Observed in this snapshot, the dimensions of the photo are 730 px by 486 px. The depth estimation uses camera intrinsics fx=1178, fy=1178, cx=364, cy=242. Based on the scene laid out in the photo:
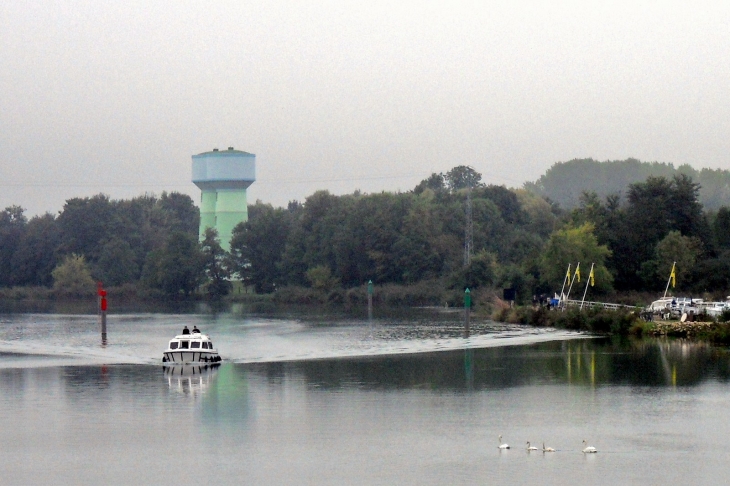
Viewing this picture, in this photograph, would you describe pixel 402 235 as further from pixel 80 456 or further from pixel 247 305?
pixel 80 456

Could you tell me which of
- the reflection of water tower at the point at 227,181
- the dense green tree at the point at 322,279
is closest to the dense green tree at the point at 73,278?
the reflection of water tower at the point at 227,181

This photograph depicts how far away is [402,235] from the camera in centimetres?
11938

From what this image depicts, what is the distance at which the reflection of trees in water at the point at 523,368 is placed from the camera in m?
38.4

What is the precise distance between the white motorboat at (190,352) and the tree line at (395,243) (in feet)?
127

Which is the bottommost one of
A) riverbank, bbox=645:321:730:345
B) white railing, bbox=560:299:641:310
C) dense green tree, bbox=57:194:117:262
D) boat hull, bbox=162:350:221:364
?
boat hull, bbox=162:350:221:364

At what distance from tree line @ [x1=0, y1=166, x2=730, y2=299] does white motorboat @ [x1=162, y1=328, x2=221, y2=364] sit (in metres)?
38.7

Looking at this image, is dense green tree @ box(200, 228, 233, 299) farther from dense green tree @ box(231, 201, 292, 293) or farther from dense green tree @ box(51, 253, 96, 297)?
dense green tree @ box(51, 253, 96, 297)

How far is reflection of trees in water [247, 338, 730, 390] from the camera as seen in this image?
38438 mm

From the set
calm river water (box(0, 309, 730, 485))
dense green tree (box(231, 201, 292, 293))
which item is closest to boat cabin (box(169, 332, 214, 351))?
calm river water (box(0, 309, 730, 485))

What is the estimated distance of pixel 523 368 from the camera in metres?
43.1

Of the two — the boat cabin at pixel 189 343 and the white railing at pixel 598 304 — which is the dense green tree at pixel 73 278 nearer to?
the white railing at pixel 598 304

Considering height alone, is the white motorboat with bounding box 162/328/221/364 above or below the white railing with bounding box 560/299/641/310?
below

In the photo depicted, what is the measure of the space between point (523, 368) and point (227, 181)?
99.4 metres

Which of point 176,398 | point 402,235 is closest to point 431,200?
point 402,235
